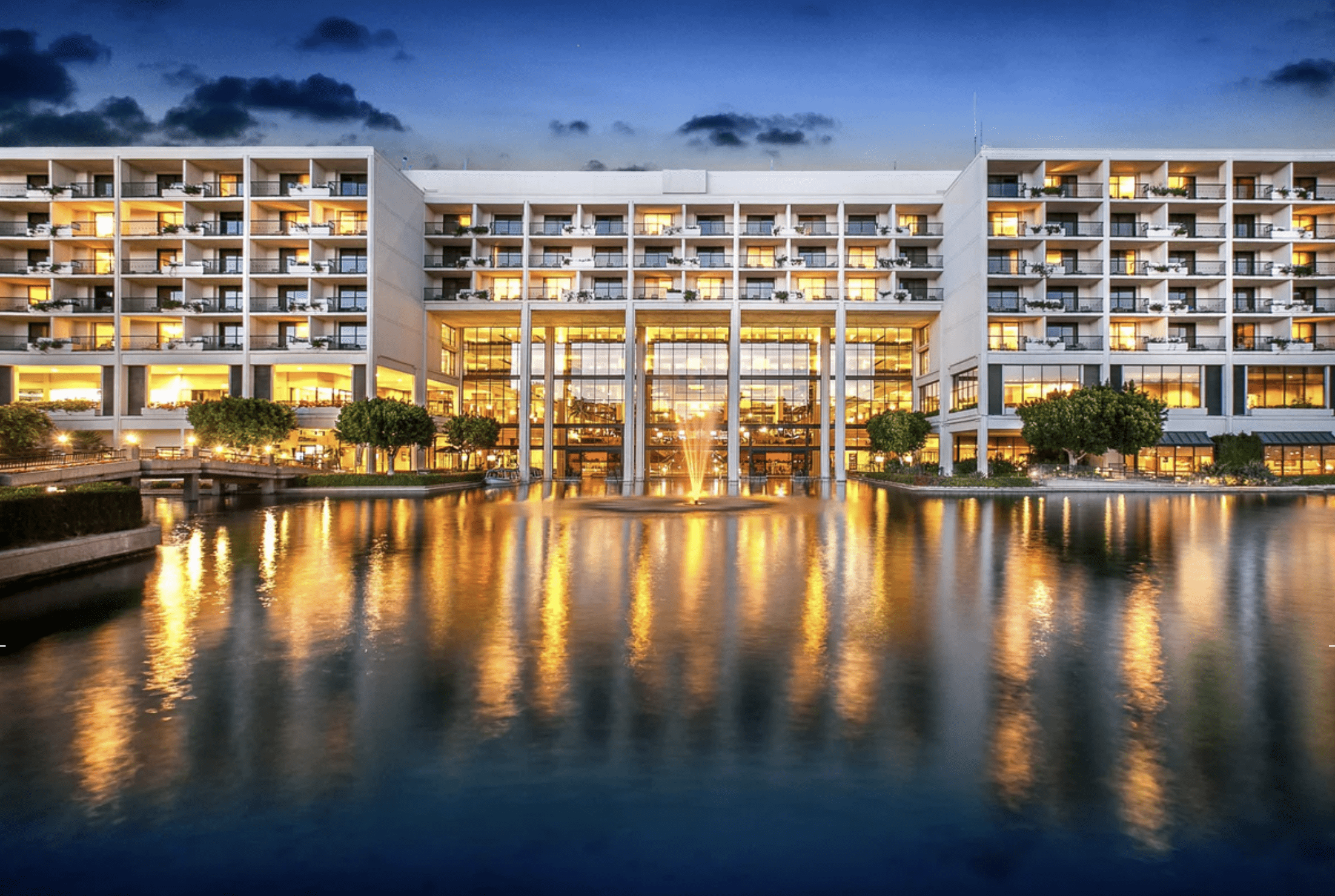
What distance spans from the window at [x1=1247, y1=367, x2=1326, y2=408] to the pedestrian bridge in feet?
235

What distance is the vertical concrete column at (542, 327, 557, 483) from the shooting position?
7506 centimetres

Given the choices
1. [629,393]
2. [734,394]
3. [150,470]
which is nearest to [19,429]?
[150,470]

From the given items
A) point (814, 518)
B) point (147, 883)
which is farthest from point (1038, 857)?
point (814, 518)

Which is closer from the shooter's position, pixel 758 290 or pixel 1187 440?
pixel 1187 440

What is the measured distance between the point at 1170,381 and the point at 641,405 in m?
44.5

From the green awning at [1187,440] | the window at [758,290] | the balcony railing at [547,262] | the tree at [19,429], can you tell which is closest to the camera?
the tree at [19,429]

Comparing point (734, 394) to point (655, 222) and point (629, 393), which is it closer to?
point (629, 393)

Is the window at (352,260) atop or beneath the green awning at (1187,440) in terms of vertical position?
atop

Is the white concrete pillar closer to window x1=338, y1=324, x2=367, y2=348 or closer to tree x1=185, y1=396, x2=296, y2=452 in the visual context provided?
window x1=338, y1=324, x2=367, y2=348

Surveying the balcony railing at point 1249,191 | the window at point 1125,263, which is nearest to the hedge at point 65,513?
the window at point 1125,263

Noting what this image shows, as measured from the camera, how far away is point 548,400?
75.7 meters

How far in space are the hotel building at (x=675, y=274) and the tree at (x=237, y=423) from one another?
24.9 ft

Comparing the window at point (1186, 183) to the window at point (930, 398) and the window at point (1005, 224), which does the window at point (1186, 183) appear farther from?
the window at point (930, 398)

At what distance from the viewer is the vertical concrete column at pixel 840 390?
69625 millimetres
